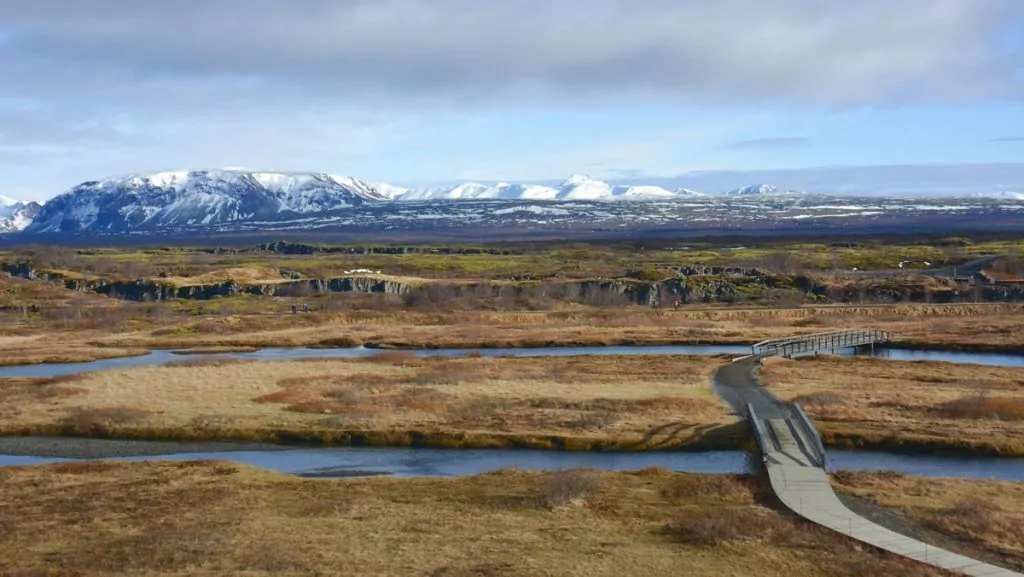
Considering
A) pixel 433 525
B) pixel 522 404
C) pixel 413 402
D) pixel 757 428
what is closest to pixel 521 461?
pixel 522 404

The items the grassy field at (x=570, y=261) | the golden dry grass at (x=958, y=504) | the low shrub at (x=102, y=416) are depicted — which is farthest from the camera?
the grassy field at (x=570, y=261)

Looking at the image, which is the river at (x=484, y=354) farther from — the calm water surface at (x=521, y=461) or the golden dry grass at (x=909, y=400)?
the calm water surface at (x=521, y=461)

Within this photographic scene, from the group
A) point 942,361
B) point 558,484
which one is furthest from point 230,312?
point 558,484

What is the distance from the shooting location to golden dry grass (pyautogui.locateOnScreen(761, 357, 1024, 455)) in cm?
3856

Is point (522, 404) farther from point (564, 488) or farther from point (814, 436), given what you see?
point (564, 488)

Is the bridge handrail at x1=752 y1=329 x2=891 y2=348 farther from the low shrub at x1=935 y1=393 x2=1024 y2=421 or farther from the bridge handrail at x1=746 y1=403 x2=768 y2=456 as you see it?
the bridge handrail at x1=746 y1=403 x2=768 y2=456

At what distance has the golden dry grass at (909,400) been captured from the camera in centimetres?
3856

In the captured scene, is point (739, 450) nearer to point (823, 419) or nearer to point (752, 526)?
point (823, 419)

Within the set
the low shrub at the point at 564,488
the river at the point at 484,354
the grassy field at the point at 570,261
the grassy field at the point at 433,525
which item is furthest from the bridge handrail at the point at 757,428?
the grassy field at the point at 570,261

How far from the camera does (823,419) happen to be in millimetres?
41906

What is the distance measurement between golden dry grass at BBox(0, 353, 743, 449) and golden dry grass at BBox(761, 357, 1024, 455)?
450cm

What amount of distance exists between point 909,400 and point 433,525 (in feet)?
89.6

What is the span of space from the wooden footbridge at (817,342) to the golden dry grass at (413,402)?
15.6ft

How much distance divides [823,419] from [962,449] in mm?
6181
